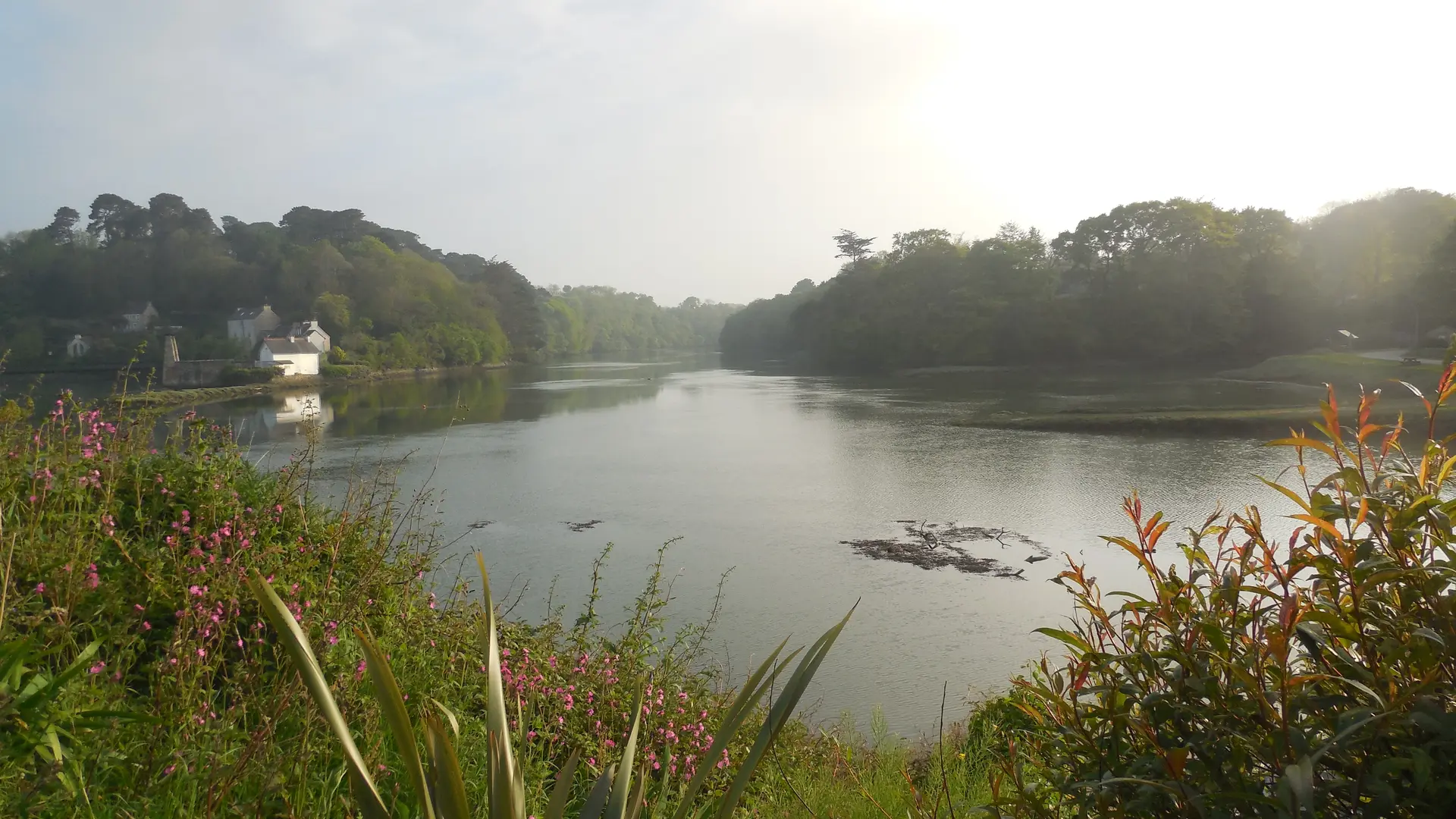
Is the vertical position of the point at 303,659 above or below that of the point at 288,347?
below

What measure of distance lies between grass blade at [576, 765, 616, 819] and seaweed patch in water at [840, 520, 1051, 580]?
919cm

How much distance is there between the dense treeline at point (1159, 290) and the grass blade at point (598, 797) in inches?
1826

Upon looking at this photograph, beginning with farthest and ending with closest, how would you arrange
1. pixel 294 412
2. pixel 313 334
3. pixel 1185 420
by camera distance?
pixel 313 334, pixel 294 412, pixel 1185 420

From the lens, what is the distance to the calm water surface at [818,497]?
7645mm

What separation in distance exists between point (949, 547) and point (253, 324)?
54.5 meters

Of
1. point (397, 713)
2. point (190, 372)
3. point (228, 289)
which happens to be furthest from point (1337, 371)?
point (228, 289)

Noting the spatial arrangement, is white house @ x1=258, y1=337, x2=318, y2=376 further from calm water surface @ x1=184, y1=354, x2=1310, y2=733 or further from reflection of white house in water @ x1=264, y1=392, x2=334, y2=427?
calm water surface @ x1=184, y1=354, x2=1310, y2=733

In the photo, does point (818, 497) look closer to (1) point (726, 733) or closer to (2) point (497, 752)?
(1) point (726, 733)

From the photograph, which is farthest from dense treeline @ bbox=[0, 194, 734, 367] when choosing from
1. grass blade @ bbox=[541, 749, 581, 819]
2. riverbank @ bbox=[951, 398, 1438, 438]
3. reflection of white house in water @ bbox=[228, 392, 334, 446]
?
grass blade @ bbox=[541, 749, 581, 819]

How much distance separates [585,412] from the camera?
29.2m

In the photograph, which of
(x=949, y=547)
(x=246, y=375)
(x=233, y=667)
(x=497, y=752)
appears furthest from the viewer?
(x=246, y=375)

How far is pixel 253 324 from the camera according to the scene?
53750 mm

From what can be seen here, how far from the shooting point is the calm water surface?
7.64 m

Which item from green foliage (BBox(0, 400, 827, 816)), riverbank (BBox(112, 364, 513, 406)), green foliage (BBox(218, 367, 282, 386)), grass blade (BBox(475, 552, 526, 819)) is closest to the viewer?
grass blade (BBox(475, 552, 526, 819))
